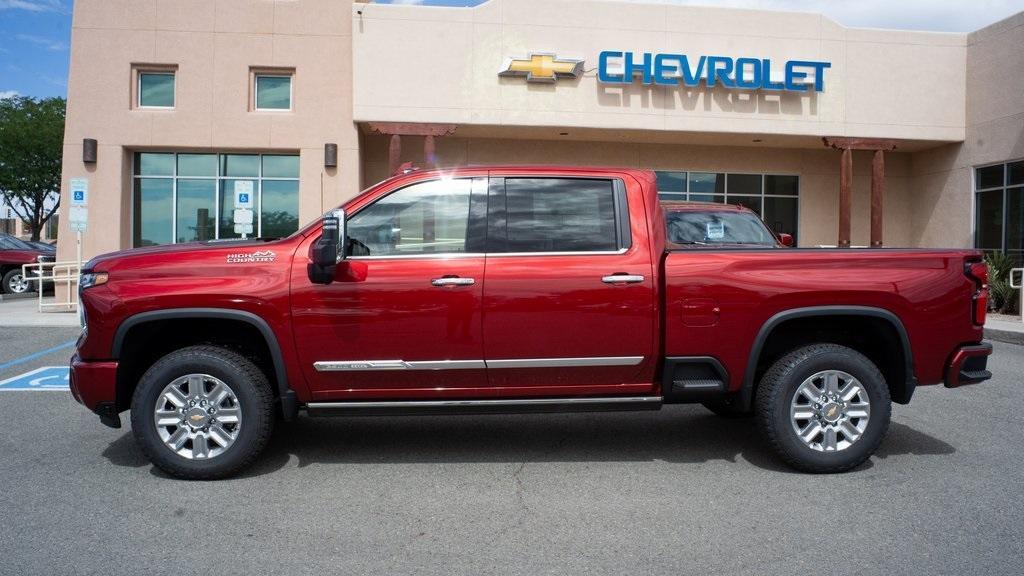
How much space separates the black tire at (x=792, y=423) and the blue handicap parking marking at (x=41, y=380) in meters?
6.74

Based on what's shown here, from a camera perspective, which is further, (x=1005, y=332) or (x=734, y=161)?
(x=734, y=161)

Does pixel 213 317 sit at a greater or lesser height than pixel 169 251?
lesser

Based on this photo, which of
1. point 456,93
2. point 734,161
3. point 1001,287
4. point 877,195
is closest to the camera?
point 1001,287

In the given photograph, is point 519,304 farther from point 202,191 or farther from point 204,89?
point 202,191

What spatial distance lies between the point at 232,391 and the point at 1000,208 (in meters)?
19.3

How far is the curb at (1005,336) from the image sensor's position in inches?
462

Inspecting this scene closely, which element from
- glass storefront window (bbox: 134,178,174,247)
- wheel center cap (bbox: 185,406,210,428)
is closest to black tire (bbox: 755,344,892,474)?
wheel center cap (bbox: 185,406,210,428)

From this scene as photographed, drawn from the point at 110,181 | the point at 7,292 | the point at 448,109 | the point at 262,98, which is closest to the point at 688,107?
the point at 448,109

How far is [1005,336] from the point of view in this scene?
11992 mm

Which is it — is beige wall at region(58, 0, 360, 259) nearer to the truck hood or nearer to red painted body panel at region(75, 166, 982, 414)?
the truck hood

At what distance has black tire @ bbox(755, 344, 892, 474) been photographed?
4.74 metres

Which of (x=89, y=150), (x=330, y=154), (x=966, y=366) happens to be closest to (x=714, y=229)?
(x=966, y=366)

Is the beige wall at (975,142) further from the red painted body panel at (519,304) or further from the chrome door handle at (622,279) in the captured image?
the chrome door handle at (622,279)

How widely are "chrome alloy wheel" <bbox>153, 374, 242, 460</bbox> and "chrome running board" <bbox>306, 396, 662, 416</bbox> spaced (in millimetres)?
508
